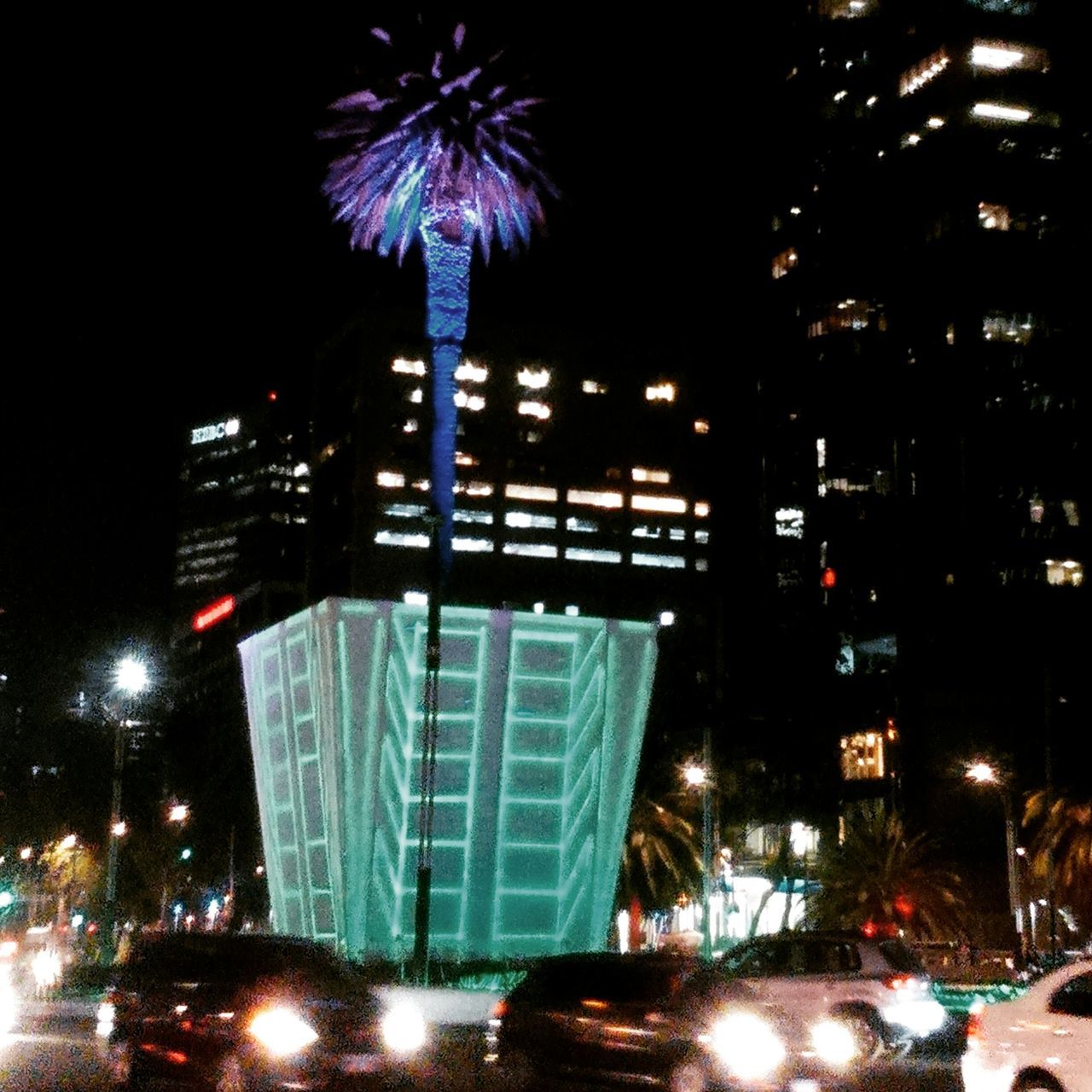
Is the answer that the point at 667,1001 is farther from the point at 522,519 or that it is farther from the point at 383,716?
the point at 522,519

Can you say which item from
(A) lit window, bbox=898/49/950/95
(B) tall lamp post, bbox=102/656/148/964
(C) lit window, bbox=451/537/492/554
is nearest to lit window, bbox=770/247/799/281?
(A) lit window, bbox=898/49/950/95

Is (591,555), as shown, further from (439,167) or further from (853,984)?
(853,984)

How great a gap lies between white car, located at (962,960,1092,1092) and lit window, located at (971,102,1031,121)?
93.6 meters

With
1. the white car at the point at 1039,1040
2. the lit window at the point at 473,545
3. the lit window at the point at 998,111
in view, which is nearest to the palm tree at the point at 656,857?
the white car at the point at 1039,1040

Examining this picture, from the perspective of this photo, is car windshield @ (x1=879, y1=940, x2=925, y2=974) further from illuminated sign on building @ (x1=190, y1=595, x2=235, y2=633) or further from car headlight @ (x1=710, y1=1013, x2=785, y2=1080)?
illuminated sign on building @ (x1=190, y1=595, x2=235, y2=633)

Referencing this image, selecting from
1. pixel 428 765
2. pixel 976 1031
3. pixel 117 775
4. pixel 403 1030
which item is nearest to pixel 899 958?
pixel 403 1030

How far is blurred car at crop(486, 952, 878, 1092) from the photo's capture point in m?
15.4

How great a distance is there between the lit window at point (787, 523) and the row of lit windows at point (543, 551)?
126 feet

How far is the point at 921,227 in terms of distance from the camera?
330 ft

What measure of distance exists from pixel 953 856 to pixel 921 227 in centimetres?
4306

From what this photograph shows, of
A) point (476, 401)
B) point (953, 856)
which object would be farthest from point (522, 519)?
point (953, 856)

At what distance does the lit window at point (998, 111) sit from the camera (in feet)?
322

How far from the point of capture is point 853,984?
19.6 meters

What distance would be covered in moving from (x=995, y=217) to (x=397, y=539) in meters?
66.6
